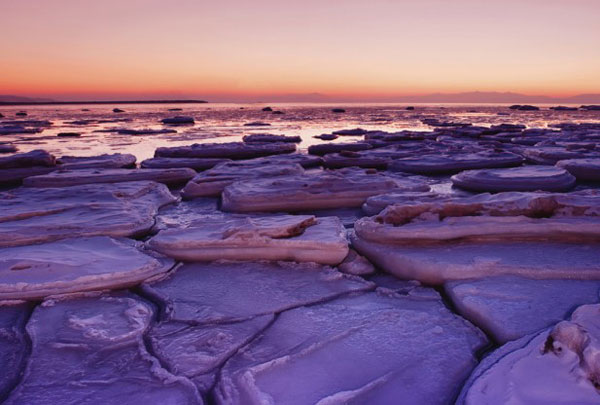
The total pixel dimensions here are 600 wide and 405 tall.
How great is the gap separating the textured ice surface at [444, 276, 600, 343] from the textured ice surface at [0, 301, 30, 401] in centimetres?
166

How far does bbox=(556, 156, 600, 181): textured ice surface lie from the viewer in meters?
4.59

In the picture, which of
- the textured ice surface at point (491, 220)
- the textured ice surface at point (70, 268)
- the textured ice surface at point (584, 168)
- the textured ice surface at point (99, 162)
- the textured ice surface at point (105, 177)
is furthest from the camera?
the textured ice surface at point (99, 162)

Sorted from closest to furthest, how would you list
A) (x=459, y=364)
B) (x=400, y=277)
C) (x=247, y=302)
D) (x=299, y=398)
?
(x=299, y=398) < (x=459, y=364) < (x=247, y=302) < (x=400, y=277)

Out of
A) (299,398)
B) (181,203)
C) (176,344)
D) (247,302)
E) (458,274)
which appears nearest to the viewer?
(299,398)

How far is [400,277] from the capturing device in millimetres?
2209

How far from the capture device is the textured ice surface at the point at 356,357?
4.21 feet

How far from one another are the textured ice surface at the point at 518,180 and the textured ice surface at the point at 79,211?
115 inches

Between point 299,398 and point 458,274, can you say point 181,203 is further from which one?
point 299,398

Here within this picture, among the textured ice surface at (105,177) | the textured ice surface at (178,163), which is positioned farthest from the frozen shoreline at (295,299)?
the textured ice surface at (178,163)

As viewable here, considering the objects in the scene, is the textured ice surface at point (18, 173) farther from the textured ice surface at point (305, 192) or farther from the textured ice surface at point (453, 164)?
the textured ice surface at point (453, 164)

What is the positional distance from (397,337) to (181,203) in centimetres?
287

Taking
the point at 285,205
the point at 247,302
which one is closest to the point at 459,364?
the point at 247,302

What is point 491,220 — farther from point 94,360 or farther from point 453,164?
point 453,164

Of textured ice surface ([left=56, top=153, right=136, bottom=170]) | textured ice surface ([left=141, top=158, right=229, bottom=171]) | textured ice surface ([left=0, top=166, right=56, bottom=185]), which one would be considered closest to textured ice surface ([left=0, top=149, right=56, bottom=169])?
textured ice surface ([left=0, top=166, right=56, bottom=185])
